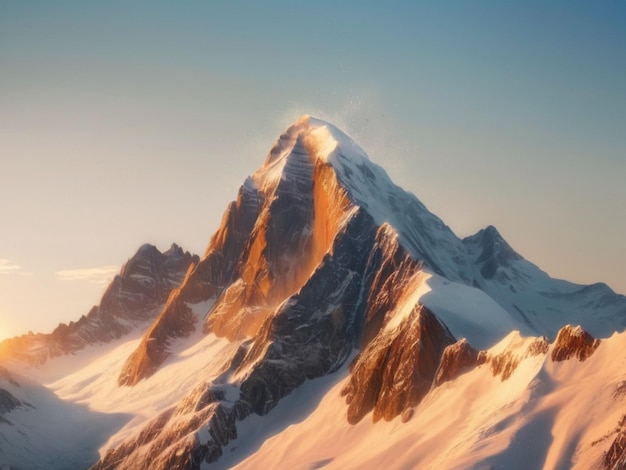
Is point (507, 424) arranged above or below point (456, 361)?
below

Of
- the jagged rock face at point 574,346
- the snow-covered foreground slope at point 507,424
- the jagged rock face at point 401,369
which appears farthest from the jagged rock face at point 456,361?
the jagged rock face at point 574,346

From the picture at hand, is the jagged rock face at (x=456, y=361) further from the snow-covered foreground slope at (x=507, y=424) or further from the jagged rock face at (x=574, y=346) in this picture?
the jagged rock face at (x=574, y=346)

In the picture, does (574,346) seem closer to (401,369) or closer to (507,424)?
(507,424)

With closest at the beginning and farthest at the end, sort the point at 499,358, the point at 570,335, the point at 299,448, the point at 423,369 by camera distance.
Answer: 1. the point at 570,335
2. the point at 499,358
3. the point at 423,369
4. the point at 299,448

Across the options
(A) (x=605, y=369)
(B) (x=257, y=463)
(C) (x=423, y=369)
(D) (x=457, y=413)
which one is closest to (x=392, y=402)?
(C) (x=423, y=369)

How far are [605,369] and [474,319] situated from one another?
169 ft

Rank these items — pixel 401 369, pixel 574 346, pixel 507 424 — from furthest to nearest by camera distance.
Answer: pixel 401 369 < pixel 574 346 < pixel 507 424

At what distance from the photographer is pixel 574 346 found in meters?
155

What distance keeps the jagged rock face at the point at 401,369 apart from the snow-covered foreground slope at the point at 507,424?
3.41m

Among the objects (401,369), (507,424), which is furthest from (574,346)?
(401,369)

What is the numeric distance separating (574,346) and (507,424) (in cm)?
2026

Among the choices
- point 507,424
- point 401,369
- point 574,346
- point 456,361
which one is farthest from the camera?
point 401,369

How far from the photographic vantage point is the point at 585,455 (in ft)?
430

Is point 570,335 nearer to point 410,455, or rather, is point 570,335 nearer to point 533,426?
point 533,426
